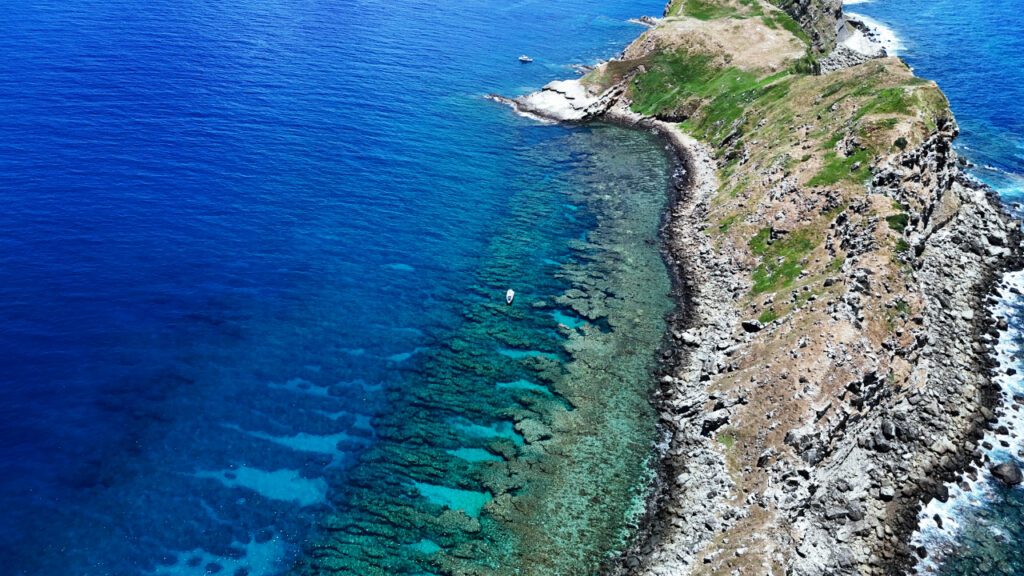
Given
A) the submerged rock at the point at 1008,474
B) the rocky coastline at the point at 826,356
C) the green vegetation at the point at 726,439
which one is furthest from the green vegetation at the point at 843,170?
the green vegetation at the point at 726,439

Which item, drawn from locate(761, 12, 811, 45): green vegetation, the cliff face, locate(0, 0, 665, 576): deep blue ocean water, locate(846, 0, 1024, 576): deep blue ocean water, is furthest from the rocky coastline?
the cliff face

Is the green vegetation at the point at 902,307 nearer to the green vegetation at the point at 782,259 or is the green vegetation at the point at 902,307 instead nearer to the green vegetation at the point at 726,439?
the green vegetation at the point at 782,259

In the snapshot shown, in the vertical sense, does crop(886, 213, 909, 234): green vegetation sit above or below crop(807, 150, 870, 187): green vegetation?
below

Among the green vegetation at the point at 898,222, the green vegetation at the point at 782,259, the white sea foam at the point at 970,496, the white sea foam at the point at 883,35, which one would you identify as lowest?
the white sea foam at the point at 970,496

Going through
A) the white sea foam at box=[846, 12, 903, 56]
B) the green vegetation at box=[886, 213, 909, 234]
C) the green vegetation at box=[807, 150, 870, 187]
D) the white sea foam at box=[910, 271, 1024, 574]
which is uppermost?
the white sea foam at box=[846, 12, 903, 56]

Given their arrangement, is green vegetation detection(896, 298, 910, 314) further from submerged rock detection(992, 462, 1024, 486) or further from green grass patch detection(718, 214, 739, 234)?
green grass patch detection(718, 214, 739, 234)

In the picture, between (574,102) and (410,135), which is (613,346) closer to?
(410,135)
